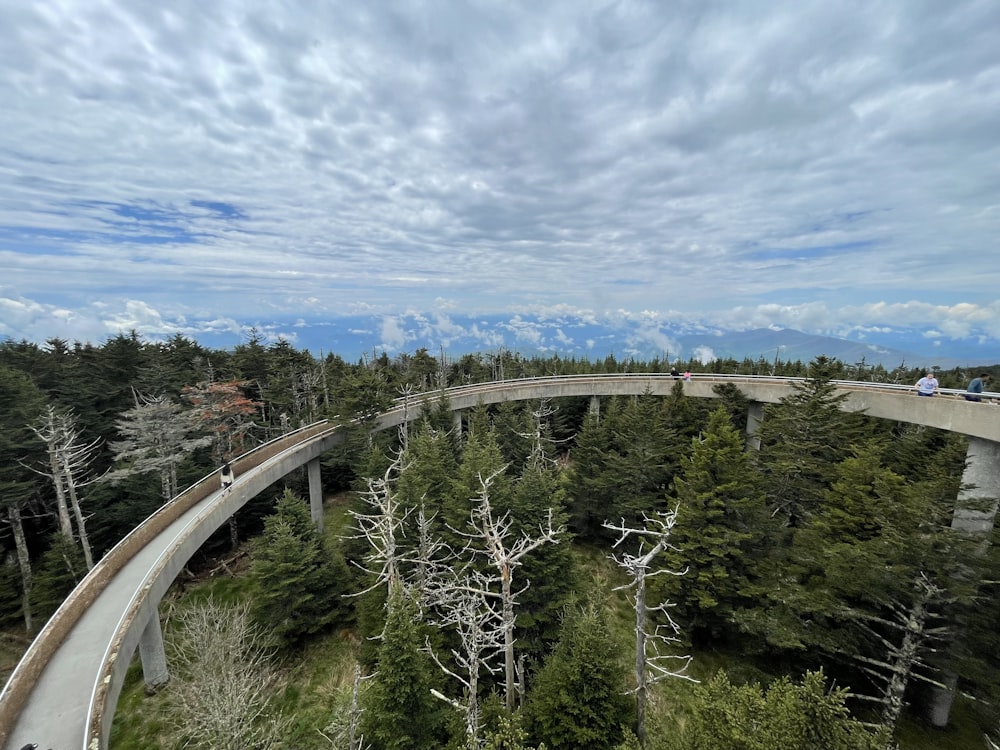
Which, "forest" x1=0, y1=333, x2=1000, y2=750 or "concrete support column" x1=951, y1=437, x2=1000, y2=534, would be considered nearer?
"forest" x1=0, y1=333, x2=1000, y2=750

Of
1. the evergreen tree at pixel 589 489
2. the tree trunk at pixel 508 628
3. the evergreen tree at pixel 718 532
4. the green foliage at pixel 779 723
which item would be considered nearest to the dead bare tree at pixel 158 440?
the tree trunk at pixel 508 628

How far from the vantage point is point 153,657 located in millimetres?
22016

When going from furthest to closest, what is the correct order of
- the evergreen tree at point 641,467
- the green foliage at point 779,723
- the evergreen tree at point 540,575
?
1. the evergreen tree at point 641,467
2. the evergreen tree at point 540,575
3. the green foliage at point 779,723

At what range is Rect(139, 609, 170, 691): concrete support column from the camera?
21.7 metres

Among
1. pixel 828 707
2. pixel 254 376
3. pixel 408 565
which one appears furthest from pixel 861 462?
pixel 254 376

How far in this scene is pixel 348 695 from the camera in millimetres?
17672

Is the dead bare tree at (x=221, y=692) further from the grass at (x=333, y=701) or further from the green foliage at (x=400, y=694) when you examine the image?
the green foliage at (x=400, y=694)

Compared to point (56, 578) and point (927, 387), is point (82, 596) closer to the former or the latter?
point (56, 578)

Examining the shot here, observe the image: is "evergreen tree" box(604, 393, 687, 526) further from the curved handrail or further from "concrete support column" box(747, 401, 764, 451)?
the curved handrail

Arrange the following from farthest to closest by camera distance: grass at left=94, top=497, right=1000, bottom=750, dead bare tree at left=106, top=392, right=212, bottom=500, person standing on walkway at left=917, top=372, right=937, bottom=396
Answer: dead bare tree at left=106, top=392, right=212, bottom=500 < person standing on walkway at left=917, top=372, right=937, bottom=396 < grass at left=94, top=497, right=1000, bottom=750

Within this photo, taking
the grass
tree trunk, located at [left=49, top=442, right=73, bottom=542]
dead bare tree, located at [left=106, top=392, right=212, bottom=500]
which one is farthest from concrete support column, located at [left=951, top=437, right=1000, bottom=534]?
tree trunk, located at [left=49, top=442, right=73, bottom=542]

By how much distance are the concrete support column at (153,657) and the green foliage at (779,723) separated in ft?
83.3

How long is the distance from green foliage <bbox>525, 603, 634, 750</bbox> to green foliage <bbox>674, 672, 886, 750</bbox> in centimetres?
377

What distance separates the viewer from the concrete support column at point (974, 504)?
15.4 meters
